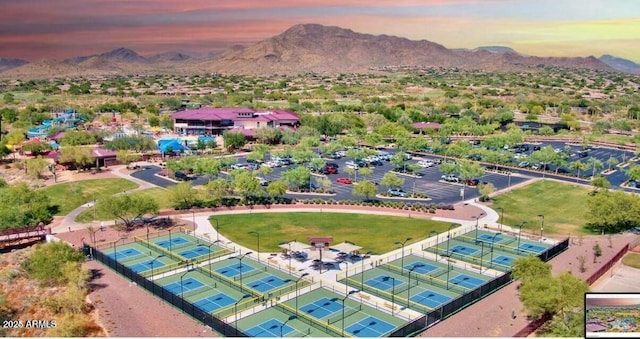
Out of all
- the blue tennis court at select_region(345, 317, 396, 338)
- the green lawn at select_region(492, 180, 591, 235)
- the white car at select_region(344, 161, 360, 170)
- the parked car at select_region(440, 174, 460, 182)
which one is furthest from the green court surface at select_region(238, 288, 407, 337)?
the white car at select_region(344, 161, 360, 170)

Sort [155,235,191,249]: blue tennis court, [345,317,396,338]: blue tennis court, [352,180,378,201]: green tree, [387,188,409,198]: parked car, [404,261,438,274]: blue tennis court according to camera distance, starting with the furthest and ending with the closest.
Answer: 1. [387,188,409,198]: parked car
2. [352,180,378,201]: green tree
3. [155,235,191,249]: blue tennis court
4. [404,261,438,274]: blue tennis court
5. [345,317,396,338]: blue tennis court

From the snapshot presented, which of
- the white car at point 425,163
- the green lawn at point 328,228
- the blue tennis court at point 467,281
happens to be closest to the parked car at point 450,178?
the white car at point 425,163

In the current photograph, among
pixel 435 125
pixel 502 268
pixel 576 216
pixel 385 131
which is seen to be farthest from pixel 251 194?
pixel 435 125

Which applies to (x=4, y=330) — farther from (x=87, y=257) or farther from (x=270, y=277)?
(x=270, y=277)

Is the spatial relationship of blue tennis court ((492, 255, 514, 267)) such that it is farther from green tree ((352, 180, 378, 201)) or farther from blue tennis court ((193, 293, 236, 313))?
blue tennis court ((193, 293, 236, 313))

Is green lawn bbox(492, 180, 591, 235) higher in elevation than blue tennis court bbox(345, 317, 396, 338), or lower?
higher

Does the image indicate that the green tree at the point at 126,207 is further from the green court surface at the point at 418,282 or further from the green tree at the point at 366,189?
the green tree at the point at 366,189

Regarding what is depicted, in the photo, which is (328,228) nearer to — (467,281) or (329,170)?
(467,281)
